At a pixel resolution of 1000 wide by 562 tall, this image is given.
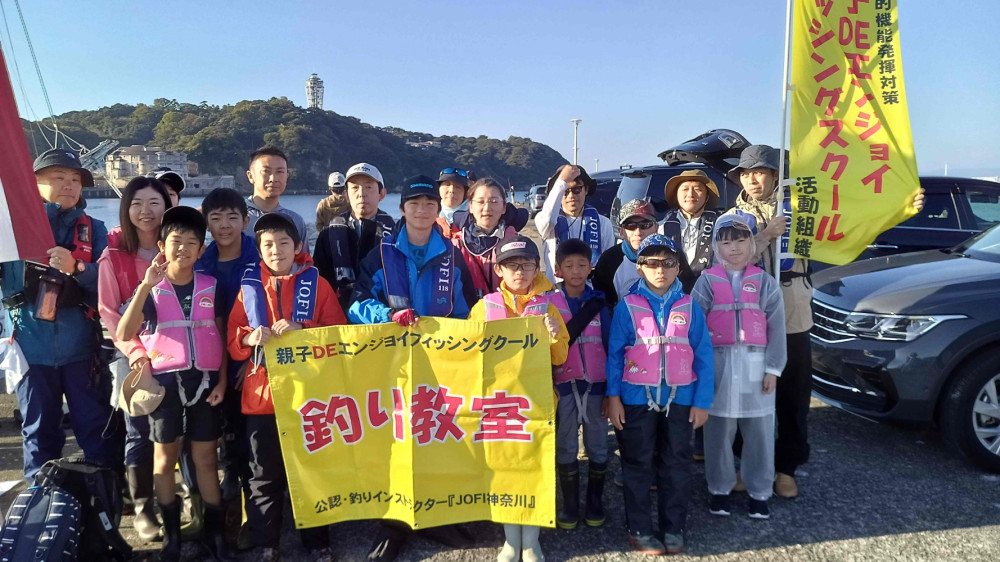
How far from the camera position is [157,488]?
106 inches

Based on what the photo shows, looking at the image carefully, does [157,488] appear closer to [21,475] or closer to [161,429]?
[161,429]

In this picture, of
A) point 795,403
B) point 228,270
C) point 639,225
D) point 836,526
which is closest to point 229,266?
point 228,270

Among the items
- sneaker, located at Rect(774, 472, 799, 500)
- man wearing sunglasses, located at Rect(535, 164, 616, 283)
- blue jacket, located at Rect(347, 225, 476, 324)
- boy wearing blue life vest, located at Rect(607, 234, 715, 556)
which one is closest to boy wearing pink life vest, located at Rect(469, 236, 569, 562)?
blue jacket, located at Rect(347, 225, 476, 324)

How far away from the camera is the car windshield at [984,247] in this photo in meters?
4.12

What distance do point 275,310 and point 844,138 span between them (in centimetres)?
340

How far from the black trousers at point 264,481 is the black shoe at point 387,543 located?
483 mm

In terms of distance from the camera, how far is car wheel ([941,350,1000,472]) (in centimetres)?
346

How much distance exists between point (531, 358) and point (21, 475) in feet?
11.6

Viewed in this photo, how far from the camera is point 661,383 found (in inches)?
108

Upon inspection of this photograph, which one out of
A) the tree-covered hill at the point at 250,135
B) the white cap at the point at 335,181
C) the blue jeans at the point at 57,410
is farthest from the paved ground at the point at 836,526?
the tree-covered hill at the point at 250,135

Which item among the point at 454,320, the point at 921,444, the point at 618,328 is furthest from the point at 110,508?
the point at 921,444

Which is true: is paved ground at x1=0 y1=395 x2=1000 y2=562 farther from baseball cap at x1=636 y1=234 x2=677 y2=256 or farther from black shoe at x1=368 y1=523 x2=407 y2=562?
baseball cap at x1=636 y1=234 x2=677 y2=256

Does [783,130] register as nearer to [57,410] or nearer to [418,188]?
[418,188]

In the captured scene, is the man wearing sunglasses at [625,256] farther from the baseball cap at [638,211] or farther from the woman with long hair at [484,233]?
the woman with long hair at [484,233]
